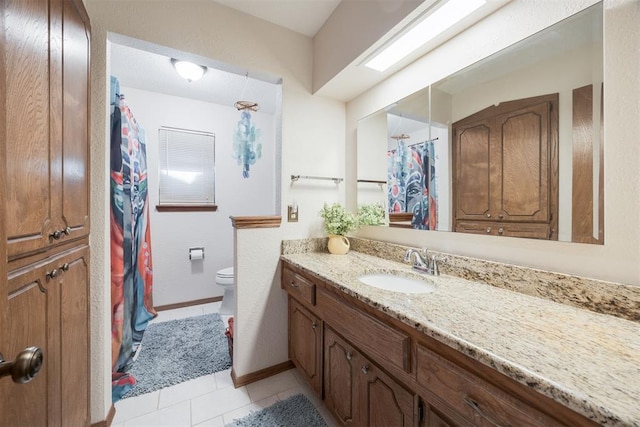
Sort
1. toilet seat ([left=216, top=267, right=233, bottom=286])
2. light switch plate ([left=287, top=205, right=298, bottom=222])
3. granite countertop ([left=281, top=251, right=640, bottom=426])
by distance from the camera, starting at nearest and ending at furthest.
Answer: granite countertop ([left=281, top=251, right=640, bottom=426]), light switch plate ([left=287, top=205, right=298, bottom=222]), toilet seat ([left=216, top=267, right=233, bottom=286])

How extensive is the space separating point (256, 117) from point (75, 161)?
8.46 feet

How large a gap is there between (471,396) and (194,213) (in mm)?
3059

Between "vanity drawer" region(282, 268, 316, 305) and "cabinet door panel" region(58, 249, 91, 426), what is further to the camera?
"vanity drawer" region(282, 268, 316, 305)

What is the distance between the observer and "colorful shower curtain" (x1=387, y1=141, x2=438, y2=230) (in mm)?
1441

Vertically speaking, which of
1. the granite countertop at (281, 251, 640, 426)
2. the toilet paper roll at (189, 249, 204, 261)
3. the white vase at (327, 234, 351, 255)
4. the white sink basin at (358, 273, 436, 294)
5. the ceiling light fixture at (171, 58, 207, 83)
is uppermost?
the ceiling light fixture at (171, 58, 207, 83)

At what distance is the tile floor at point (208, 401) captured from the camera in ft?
4.57

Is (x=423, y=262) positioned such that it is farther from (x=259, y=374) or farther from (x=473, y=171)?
(x=259, y=374)

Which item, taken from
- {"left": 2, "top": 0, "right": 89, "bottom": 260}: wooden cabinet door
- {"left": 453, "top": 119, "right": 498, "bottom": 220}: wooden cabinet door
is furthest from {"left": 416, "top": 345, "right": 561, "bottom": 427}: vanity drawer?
{"left": 2, "top": 0, "right": 89, "bottom": 260}: wooden cabinet door

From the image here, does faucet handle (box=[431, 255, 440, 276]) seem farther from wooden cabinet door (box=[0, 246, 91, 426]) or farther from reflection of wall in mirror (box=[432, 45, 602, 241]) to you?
wooden cabinet door (box=[0, 246, 91, 426])

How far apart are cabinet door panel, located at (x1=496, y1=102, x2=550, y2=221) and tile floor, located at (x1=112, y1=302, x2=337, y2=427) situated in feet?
4.75

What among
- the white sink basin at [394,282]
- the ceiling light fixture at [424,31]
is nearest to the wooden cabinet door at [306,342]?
the white sink basin at [394,282]

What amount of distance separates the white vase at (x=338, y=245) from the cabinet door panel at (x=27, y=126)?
142 centimetres

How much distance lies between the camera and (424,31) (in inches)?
49.9

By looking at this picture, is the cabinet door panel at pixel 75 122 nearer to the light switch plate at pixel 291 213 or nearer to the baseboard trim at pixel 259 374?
the light switch plate at pixel 291 213
